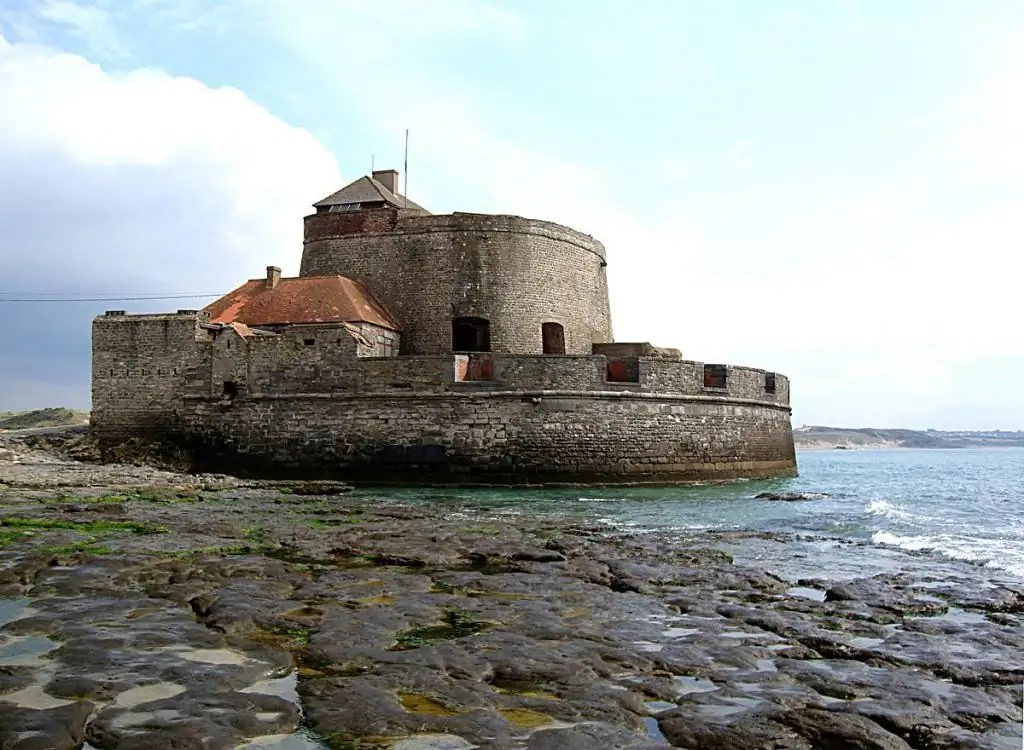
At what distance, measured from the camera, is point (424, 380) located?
17812mm

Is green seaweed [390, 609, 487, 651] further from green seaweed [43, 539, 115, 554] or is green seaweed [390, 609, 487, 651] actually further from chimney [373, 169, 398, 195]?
chimney [373, 169, 398, 195]

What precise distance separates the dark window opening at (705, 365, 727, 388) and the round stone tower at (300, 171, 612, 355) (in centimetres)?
421

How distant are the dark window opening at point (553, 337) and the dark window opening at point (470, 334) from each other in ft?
5.21

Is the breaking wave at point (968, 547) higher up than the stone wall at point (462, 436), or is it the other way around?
the stone wall at point (462, 436)

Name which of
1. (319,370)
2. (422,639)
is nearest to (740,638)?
(422,639)

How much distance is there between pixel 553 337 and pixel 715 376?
181 inches

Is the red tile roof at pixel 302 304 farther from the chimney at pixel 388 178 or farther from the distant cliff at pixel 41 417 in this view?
the distant cliff at pixel 41 417

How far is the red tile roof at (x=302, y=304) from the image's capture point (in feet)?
67.1

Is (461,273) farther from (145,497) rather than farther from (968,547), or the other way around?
(968,547)

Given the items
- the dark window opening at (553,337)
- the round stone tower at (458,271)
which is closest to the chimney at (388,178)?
the round stone tower at (458,271)

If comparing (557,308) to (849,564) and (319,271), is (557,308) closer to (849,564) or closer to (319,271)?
(319,271)

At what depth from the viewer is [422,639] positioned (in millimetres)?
4773

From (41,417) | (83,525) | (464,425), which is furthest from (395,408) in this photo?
(41,417)

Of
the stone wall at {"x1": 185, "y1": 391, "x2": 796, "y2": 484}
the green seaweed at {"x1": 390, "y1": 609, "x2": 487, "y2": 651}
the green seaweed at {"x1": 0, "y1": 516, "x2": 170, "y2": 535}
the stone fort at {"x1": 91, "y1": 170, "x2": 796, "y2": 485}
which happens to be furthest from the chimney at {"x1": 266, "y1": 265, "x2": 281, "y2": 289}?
the green seaweed at {"x1": 390, "y1": 609, "x2": 487, "y2": 651}
